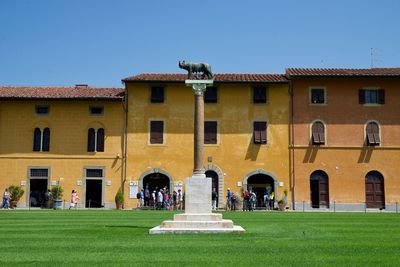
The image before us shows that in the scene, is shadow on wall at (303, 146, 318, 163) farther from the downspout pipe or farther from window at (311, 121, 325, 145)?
the downspout pipe

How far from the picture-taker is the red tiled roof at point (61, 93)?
37156mm

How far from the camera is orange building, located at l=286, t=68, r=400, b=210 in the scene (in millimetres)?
36719

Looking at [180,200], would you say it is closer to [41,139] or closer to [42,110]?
[41,139]

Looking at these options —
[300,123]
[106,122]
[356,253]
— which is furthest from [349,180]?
[356,253]

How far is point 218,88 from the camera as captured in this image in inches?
1486

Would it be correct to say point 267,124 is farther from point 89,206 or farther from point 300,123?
point 89,206

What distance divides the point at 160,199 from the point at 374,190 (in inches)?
578

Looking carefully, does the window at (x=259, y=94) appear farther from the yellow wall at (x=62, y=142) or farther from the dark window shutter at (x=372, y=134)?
the yellow wall at (x=62, y=142)

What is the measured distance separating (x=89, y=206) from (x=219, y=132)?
10388 millimetres

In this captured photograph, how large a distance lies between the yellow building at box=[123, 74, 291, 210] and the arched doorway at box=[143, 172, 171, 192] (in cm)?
7

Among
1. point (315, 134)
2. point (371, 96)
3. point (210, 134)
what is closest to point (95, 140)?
point (210, 134)

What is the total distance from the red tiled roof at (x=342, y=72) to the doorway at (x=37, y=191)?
18.8 meters

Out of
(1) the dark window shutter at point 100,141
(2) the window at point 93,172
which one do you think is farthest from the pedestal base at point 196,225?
(1) the dark window shutter at point 100,141

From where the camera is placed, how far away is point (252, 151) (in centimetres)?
3728
